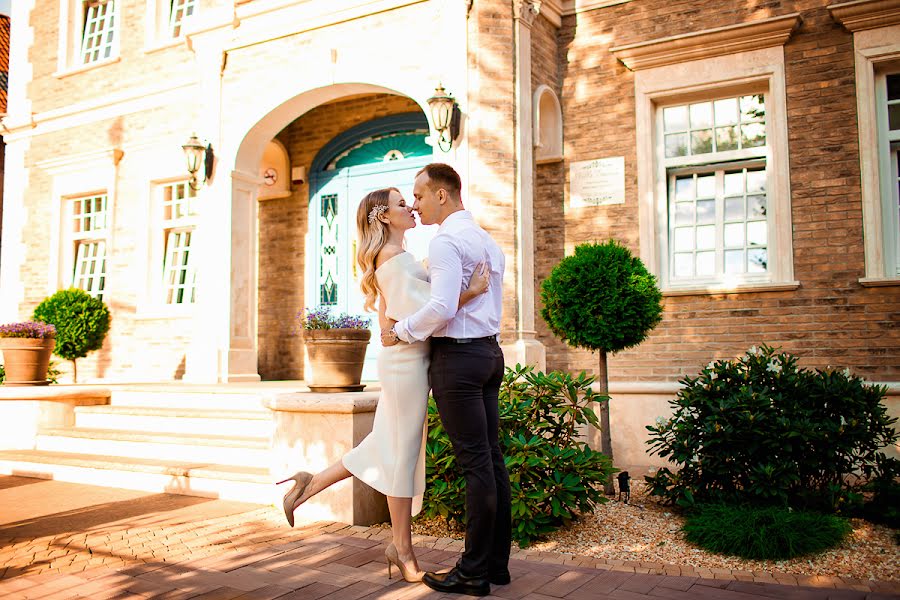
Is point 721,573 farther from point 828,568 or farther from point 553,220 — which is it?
point 553,220

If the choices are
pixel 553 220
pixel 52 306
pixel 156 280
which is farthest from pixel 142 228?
pixel 553 220

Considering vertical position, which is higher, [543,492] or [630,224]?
[630,224]

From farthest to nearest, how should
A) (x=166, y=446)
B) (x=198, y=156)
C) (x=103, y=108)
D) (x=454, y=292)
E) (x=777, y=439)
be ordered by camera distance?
(x=103, y=108) < (x=198, y=156) < (x=166, y=446) < (x=777, y=439) < (x=454, y=292)

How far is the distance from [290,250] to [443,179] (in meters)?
7.65

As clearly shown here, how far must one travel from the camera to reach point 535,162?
8.23m

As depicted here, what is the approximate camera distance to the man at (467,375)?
10.5 feet

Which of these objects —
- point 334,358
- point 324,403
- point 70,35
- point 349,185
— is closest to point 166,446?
point 334,358

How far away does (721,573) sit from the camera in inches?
145

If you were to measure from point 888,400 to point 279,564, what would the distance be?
18.1 ft

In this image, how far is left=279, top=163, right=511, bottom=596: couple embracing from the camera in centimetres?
321

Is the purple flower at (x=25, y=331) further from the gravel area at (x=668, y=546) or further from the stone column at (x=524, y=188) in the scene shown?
A: the gravel area at (x=668, y=546)

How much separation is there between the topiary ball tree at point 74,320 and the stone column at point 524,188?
6615mm

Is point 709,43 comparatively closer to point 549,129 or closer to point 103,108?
point 549,129

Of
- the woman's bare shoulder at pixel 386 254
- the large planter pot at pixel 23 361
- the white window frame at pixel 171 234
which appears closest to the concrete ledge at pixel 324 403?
the woman's bare shoulder at pixel 386 254
